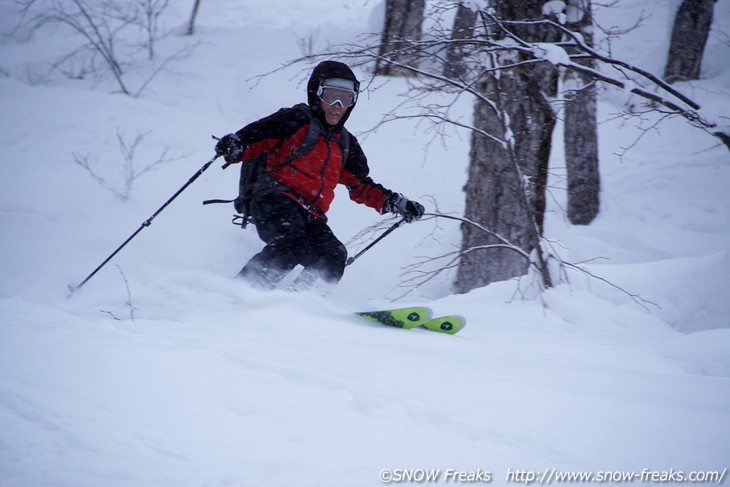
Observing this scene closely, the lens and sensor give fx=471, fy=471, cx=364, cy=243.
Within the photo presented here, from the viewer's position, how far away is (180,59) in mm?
11492

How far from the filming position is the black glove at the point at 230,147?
340 centimetres

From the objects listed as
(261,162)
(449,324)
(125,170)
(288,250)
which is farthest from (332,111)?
(125,170)

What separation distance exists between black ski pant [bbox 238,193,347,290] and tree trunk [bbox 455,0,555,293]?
4.15 feet

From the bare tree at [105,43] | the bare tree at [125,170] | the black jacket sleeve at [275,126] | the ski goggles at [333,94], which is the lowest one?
the bare tree at [125,170]

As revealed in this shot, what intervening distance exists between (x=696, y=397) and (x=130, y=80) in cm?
1159

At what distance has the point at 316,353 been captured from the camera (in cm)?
200

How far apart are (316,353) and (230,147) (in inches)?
78.0

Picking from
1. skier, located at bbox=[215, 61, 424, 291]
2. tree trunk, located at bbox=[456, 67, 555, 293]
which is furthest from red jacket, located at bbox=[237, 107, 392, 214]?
tree trunk, located at bbox=[456, 67, 555, 293]

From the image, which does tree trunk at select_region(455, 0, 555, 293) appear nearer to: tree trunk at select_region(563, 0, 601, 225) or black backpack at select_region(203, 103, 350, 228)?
black backpack at select_region(203, 103, 350, 228)

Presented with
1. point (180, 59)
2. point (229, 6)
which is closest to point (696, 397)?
point (180, 59)

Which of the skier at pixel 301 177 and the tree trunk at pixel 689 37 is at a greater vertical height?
the tree trunk at pixel 689 37

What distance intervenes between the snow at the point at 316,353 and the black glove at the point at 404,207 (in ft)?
2.48

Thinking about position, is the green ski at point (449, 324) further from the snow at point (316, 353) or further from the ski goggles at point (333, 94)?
the ski goggles at point (333, 94)

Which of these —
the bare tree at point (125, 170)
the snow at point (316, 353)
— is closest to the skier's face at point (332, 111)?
the snow at point (316, 353)
